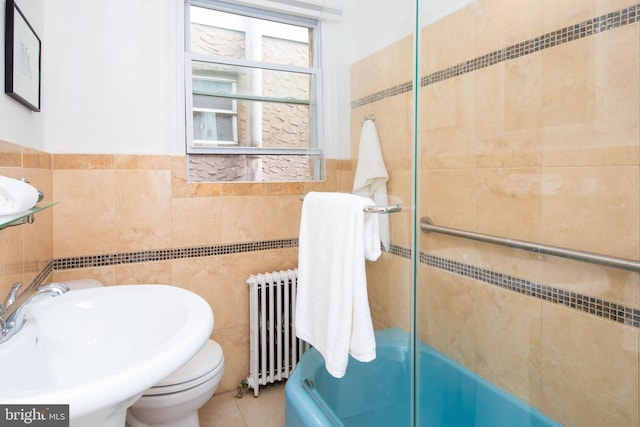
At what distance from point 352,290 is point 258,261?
104cm

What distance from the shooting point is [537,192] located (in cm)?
127

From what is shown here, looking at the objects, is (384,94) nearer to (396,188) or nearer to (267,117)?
(396,188)

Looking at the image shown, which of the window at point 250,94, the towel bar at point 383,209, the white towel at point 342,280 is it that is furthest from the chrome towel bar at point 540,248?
the window at point 250,94

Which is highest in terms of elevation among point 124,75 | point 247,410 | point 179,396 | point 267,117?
point 124,75

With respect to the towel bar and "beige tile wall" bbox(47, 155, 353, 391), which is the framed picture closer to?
"beige tile wall" bbox(47, 155, 353, 391)

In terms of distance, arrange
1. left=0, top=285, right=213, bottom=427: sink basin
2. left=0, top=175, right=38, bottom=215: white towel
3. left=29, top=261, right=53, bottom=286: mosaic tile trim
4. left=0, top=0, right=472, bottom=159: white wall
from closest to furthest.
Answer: left=0, top=285, right=213, bottom=427: sink basin, left=0, top=175, right=38, bottom=215: white towel, left=29, top=261, right=53, bottom=286: mosaic tile trim, left=0, top=0, right=472, bottom=159: white wall

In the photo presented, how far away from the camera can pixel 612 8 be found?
3.43 feet

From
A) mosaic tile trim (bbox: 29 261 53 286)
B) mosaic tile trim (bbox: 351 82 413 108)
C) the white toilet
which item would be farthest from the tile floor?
mosaic tile trim (bbox: 351 82 413 108)

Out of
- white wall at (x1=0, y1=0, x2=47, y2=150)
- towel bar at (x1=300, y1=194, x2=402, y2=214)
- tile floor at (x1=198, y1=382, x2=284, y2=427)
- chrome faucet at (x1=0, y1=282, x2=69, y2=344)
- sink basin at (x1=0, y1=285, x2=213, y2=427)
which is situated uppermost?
white wall at (x1=0, y1=0, x2=47, y2=150)

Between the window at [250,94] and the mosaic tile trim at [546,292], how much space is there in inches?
32.1

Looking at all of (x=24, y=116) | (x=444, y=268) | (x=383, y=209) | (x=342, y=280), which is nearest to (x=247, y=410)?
(x=342, y=280)

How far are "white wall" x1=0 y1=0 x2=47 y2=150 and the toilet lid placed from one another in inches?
38.9

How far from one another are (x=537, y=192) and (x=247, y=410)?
1698 millimetres

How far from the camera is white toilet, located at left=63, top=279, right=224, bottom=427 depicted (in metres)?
1.44
